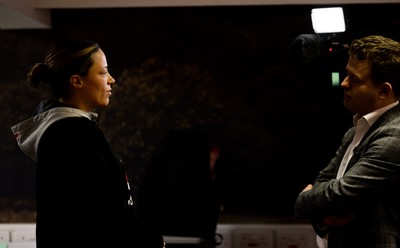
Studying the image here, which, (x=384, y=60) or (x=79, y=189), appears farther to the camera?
(x=384, y=60)

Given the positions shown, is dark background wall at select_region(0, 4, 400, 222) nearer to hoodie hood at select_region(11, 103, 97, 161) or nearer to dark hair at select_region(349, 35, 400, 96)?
dark hair at select_region(349, 35, 400, 96)

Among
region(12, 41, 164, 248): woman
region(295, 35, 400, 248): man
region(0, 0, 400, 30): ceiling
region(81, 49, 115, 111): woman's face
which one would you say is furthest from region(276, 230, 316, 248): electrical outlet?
region(81, 49, 115, 111): woman's face

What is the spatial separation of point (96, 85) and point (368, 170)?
2.58ft

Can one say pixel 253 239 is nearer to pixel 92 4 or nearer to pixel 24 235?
pixel 24 235

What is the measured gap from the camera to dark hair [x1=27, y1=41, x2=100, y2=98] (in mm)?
1581

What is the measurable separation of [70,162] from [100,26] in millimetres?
1434

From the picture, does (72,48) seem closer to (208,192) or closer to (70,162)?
(70,162)

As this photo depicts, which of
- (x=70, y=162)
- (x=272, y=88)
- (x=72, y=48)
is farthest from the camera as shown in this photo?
(x=272, y=88)

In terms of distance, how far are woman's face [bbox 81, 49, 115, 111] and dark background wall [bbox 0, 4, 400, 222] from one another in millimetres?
1124

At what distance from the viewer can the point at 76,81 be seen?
160cm

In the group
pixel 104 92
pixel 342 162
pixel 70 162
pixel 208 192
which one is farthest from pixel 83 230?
pixel 208 192

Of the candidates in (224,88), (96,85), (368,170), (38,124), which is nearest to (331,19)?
(224,88)

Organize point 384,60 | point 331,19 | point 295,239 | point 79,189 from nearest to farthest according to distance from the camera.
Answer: point 79,189 → point 384,60 → point 331,19 → point 295,239

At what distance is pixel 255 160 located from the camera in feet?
9.04
